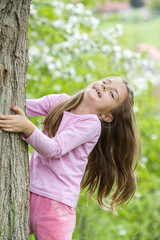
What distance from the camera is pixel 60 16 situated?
4766 mm

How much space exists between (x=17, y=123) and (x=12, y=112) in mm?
61

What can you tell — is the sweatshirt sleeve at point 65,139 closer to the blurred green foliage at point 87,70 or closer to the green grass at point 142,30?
the blurred green foliage at point 87,70

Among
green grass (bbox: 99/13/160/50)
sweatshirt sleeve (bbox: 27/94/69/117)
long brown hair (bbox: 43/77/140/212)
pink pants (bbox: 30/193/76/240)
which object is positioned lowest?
pink pants (bbox: 30/193/76/240)

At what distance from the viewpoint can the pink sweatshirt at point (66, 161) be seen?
174 centimetres

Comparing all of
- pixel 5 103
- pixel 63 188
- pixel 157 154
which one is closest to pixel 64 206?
pixel 63 188

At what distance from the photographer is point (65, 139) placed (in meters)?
1.73

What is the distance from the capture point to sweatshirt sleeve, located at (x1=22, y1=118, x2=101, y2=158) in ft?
5.36

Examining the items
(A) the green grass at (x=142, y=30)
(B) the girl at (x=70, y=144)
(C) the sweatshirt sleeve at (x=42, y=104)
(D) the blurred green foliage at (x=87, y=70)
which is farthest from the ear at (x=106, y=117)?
(A) the green grass at (x=142, y=30)

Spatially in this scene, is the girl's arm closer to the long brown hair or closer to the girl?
the girl

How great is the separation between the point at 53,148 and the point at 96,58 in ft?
12.1

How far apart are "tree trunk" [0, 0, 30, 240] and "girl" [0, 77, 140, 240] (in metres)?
0.06

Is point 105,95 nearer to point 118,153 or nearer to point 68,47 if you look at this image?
point 118,153

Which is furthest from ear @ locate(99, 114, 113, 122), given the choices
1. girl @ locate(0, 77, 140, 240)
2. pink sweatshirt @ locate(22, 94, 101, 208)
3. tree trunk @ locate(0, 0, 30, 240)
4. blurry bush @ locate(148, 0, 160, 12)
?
blurry bush @ locate(148, 0, 160, 12)

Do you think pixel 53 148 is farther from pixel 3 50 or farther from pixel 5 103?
pixel 3 50
